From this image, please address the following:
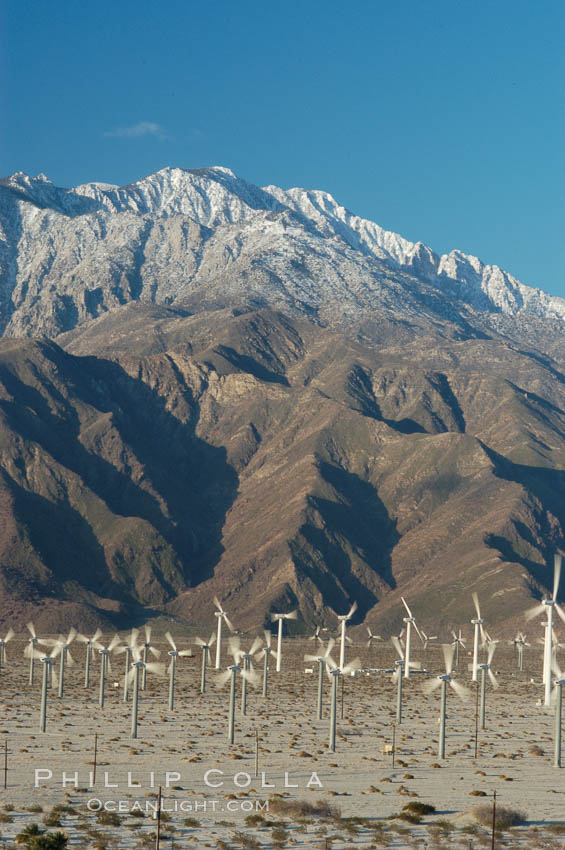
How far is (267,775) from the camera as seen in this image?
3846 inches

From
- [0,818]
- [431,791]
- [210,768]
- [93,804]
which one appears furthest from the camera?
[210,768]

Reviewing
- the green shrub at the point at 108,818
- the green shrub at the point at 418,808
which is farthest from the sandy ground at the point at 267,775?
the green shrub at the point at 418,808

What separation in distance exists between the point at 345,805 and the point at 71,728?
5200 cm

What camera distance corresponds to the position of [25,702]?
162 metres

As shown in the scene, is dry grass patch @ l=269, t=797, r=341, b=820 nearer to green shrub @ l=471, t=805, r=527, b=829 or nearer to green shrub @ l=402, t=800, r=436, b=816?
green shrub @ l=402, t=800, r=436, b=816

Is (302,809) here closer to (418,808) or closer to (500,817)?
(418,808)

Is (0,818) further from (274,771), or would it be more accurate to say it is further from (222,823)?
(274,771)

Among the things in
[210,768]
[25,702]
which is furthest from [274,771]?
[25,702]

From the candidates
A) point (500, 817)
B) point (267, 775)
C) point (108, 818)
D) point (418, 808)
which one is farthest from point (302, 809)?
point (267, 775)

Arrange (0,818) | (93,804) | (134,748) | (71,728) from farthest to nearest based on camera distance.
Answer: (71,728) < (134,748) < (93,804) < (0,818)

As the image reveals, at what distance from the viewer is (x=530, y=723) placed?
6216 inches

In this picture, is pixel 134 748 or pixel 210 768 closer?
pixel 210 768

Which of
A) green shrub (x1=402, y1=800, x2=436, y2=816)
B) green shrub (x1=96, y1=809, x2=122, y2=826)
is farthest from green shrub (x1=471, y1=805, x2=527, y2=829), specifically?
green shrub (x1=96, y1=809, x2=122, y2=826)

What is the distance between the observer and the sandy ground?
75562mm
